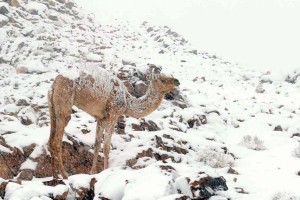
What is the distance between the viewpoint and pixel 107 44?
95.3ft

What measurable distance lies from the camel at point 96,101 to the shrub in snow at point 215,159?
176cm

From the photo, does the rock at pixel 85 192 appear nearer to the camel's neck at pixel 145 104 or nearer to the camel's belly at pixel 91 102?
the camel's belly at pixel 91 102

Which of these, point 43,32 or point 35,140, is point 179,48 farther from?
point 35,140

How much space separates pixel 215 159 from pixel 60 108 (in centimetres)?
342

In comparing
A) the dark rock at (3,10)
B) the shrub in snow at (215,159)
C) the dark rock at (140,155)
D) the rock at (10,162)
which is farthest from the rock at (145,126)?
the dark rock at (3,10)

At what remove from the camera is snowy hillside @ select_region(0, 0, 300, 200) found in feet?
17.2

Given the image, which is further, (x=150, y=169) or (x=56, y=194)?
(x=150, y=169)

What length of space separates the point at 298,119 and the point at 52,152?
32.2ft

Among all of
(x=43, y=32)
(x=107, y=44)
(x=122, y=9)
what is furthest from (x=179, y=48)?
(x=122, y=9)

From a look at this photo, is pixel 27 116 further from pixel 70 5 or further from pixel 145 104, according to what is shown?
pixel 70 5

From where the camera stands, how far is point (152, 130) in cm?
1087

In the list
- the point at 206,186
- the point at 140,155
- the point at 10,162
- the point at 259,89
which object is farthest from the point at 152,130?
the point at 259,89

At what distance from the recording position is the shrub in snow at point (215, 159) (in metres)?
8.83

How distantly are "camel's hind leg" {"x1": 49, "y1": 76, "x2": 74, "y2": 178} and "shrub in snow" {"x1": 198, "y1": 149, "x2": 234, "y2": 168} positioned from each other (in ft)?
10.4
